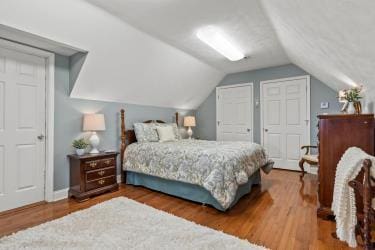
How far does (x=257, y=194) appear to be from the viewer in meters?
3.11

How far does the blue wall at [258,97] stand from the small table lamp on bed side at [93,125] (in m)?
3.30

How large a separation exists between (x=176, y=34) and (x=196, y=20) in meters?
0.52

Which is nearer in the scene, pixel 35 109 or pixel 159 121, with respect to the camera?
pixel 35 109

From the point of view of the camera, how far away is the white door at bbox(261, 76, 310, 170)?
4.44 metres

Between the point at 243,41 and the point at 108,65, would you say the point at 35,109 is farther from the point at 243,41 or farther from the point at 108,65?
the point at 243,41

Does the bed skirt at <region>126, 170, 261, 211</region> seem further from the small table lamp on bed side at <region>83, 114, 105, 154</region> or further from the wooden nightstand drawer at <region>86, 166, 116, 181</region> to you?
the small table lamp on bed side at <region>83, 114, 105, 154</region>

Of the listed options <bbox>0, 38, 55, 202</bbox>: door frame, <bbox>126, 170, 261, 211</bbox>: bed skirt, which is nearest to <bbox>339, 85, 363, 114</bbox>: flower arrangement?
<bbox>126, 170, 261, 211</bbox>: bed skirt

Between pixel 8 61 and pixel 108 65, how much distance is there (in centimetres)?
121

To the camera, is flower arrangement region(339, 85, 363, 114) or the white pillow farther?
the white pillow

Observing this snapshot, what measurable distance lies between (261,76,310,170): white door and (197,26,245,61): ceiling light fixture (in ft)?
4.87

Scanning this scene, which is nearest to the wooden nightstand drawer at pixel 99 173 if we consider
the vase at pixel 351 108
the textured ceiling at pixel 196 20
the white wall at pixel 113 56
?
the white wall at pixel 113 56

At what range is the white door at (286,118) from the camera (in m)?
4.44

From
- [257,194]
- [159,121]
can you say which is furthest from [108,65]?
[257,194]

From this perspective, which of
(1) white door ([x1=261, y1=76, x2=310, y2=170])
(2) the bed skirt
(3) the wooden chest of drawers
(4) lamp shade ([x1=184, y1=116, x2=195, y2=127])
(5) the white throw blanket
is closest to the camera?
(5) the white throw blanket
